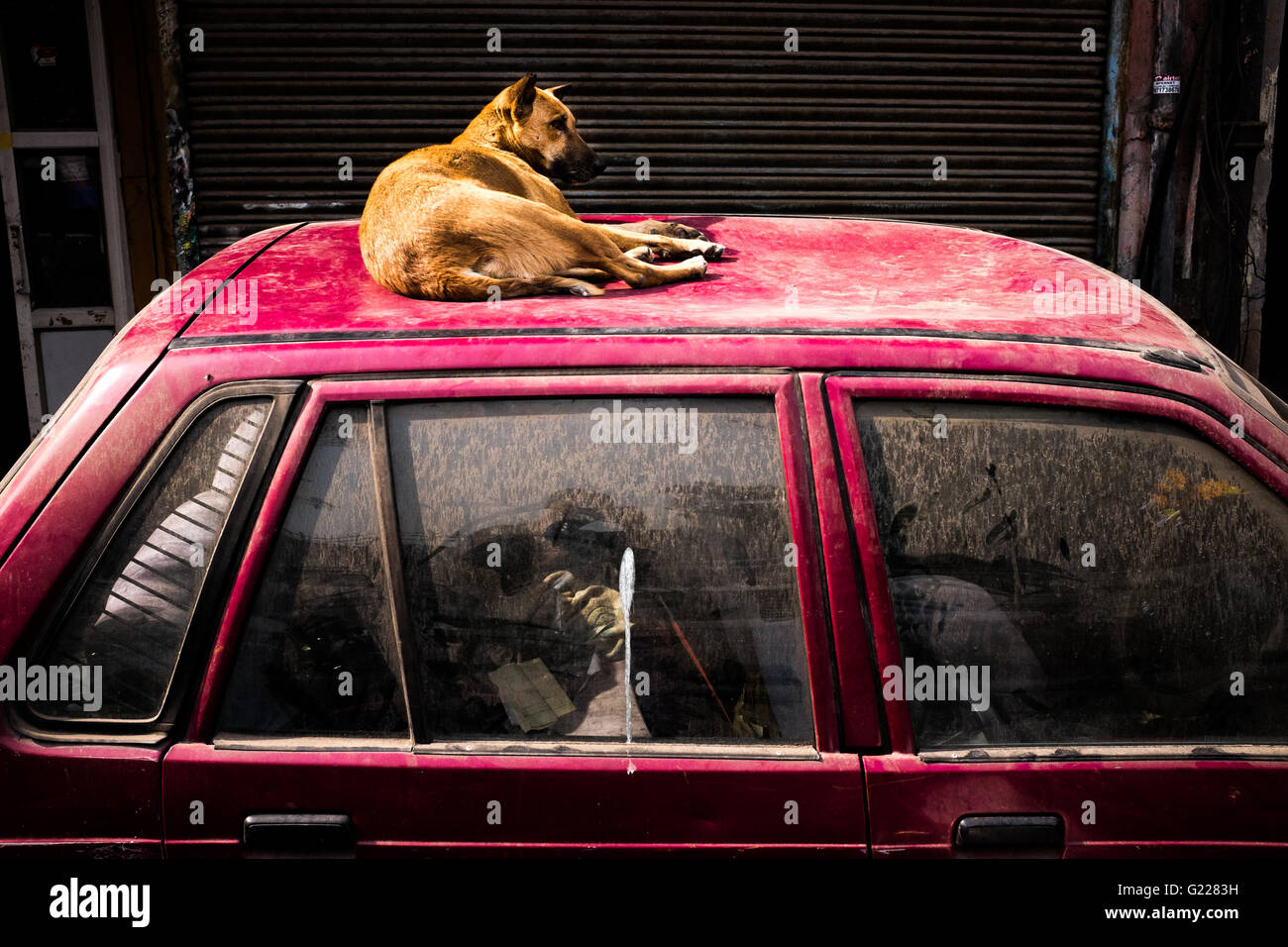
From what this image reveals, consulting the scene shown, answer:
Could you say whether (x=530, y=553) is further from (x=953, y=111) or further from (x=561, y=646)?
(x=953, y=111)

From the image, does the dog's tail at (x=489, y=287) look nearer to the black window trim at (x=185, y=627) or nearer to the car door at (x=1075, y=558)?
the black window trim at (x=185, y=627)

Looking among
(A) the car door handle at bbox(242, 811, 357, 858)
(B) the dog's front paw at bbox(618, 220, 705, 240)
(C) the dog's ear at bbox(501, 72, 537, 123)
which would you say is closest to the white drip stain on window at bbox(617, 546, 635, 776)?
(A) the car door handle at bbox(242, 811, 357, 858)

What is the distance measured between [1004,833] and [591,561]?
772mm

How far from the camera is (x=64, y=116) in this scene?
5594mm

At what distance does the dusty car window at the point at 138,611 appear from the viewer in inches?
63.1

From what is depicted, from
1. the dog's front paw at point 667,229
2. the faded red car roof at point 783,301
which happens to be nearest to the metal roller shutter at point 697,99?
the dog's front paw at point 667,229

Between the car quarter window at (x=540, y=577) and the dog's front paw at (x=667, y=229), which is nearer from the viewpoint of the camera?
the car quarter window at (x=540, y=577)

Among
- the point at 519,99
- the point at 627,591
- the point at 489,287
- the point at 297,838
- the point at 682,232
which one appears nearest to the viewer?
the point at 297,838

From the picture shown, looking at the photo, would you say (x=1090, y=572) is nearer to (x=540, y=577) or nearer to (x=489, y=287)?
(x=540, y=577)

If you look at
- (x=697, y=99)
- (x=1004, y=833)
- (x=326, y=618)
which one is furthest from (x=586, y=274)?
(x=697, y=99)

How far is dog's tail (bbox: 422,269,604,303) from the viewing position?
6.95 ft

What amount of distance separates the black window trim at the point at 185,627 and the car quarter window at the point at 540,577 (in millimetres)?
70

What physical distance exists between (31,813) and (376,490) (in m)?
0.72

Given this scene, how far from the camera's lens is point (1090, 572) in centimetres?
165
